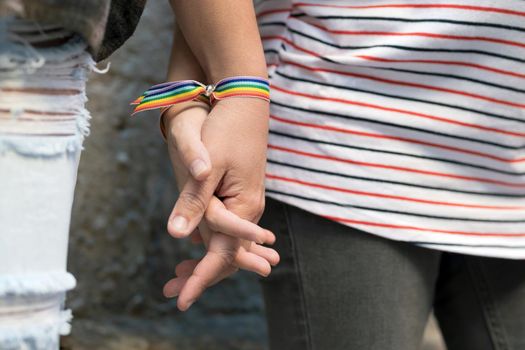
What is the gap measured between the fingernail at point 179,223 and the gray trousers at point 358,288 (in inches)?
10.1

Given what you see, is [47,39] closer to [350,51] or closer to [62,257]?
[62,257]

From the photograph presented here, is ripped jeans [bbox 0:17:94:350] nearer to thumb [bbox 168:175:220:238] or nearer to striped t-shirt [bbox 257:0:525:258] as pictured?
thumb [bbox 168:175:220:238]

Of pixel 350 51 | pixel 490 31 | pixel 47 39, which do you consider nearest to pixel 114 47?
pixel 47 39

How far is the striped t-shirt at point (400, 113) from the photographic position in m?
0.94

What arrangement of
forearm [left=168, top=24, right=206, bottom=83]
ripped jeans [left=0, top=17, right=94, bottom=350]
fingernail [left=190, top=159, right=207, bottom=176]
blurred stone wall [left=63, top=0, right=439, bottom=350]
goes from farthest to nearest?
blurred stone wall [left=63, top=0, right=439, bottom=350]
forearm [left=168, top=24, right=206, bottom=83]
fingernail [left=190, top=159, right=207, bottom=176]
ripped jeans [left=0, top=17, right=94, bottom=350]

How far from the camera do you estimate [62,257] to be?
627 mm

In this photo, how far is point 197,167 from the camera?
757 mm

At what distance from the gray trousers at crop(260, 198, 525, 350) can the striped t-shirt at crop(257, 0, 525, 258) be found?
3 centimetres

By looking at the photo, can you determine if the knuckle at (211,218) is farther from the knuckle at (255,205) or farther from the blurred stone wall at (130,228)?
the blurred stone wall at (130,228)

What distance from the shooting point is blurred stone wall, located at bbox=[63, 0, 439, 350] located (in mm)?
1959

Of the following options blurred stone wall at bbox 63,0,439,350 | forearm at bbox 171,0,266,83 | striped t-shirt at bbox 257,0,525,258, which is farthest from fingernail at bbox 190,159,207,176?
blurred stone wall at bbox 63,0,439,350

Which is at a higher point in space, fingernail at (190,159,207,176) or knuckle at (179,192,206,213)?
fingernail at (190,159,207,176)

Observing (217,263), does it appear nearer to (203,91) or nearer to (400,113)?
(203,91)

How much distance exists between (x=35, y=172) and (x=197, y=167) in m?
0.20
